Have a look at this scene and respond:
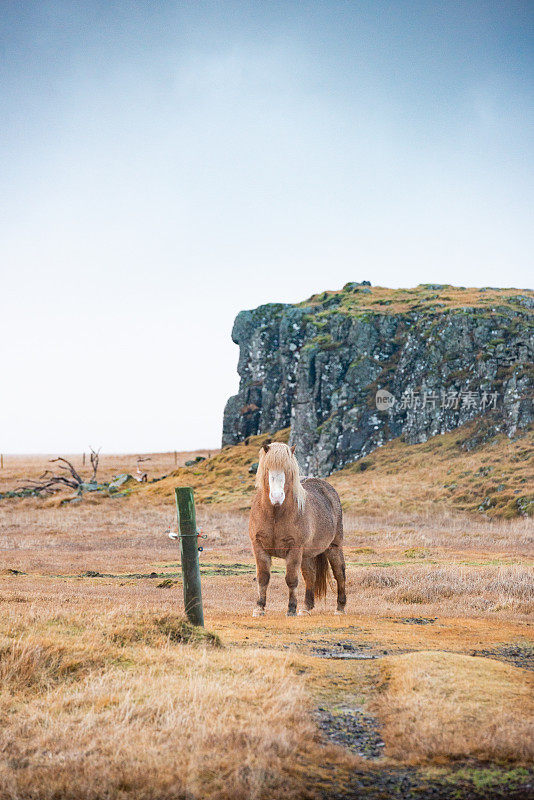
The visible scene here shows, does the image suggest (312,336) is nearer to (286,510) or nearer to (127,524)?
(127,524)

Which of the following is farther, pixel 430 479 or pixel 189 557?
pixel 430 479

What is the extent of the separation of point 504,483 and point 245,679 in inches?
1551

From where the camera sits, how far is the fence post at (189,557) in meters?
9.64

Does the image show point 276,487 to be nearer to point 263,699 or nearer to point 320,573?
point 320,573

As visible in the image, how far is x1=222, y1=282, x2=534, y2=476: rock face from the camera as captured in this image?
5669 cm

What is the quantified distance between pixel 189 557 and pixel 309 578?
15.8ft

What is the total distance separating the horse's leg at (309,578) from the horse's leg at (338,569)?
15.8 inches

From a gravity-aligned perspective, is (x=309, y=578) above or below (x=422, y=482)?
above

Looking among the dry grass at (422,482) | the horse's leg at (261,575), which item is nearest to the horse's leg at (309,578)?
the horse's leg at (261,575)

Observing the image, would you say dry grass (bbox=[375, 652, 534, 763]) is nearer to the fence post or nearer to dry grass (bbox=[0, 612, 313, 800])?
dry grass (bbox=[0, 612, 313, 800])

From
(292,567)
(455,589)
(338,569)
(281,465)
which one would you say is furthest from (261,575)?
(455,589)

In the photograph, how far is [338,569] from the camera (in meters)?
14.0

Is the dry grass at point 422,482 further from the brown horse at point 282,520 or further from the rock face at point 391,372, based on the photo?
the brown horse at point 282,520

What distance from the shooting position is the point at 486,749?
5207 millimetres
